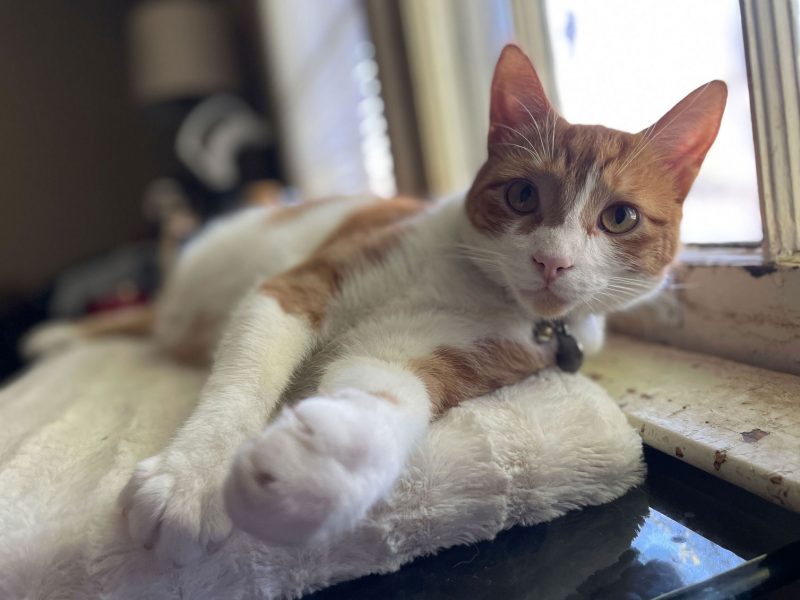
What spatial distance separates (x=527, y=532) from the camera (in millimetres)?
704

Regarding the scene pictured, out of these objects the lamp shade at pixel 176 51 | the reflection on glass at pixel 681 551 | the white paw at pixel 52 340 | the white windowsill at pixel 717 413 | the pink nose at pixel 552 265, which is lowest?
the reflection on glass at pixel 681 551

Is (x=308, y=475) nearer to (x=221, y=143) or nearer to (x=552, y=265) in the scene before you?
(x=552, y=265)

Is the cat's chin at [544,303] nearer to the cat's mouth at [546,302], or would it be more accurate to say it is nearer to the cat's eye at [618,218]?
the cat's mouth at [546,302]

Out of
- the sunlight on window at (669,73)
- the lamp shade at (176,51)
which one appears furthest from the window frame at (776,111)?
the lamp shade at (176,51)

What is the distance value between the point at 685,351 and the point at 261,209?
3.60 ft

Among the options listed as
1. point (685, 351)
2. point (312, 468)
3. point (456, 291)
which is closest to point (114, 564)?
point (312, 468)

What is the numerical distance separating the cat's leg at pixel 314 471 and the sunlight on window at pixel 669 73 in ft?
2.17

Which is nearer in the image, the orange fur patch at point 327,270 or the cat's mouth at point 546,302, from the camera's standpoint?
the cat's mouth at point 546,302

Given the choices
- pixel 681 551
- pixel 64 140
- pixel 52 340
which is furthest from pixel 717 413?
pixel 64 140

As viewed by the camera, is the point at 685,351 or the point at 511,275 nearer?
the point at 511,275

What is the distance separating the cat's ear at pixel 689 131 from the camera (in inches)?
31.5

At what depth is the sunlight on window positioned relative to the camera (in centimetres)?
96

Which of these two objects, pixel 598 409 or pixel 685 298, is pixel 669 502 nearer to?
pixel 598 409

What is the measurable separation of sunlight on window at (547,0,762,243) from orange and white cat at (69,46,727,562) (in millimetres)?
204
